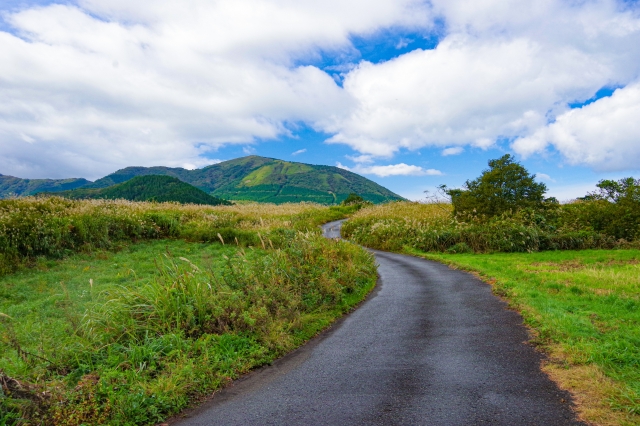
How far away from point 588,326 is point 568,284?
14.3ft

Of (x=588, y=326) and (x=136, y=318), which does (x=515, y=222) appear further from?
(x=136, y=318)

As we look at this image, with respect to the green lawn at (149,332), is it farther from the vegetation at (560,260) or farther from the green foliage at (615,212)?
the green foliage at (615,212)

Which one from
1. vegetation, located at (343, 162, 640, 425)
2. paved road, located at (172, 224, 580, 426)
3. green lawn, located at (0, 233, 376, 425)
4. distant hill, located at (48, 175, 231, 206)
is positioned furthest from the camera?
distant hill, located at (48, 175, 231, 206)

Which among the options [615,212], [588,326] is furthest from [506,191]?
[588,326]

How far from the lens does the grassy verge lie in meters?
4.68

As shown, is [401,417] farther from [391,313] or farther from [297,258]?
[297,258]

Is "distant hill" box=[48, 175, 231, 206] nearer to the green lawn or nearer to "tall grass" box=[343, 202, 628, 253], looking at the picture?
"tall grass" box=[343, 202, 628, 253]

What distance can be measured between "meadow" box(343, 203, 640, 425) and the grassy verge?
1 centimetres

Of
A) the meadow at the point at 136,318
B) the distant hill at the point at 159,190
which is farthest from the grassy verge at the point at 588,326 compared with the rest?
the distant hill at the point at 159,190

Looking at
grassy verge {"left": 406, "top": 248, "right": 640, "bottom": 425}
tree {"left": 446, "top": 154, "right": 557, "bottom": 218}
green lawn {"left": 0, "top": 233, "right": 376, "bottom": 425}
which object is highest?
tree {"left": 446, "top": 154, "right": 557, "bottom": 218}

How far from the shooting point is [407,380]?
223 inches

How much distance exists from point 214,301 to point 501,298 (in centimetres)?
808

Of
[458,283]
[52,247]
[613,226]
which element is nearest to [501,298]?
[458,283]

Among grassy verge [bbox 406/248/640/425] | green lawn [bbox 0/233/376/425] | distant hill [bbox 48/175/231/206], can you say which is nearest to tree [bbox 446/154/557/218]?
grassy verge [bbox 406/248/640/425]
